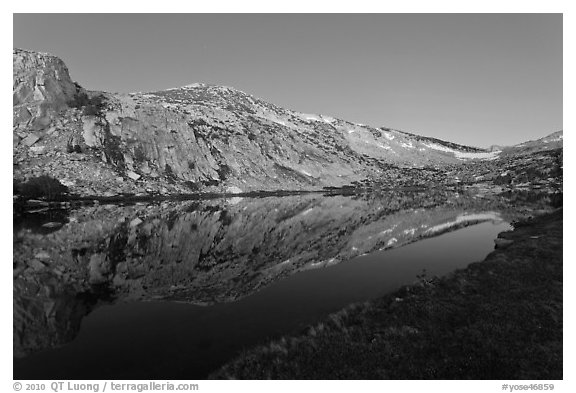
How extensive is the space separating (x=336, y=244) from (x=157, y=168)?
126 m

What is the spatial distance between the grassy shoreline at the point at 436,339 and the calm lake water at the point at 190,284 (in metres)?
3.05

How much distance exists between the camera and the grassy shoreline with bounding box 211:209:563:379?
14.5m

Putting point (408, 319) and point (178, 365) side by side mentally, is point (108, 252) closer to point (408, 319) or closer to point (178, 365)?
point (178, 365)

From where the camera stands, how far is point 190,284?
33.0m

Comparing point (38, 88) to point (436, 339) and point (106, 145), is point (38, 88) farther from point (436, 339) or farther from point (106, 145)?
point (436, 339)

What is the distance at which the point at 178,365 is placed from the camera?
17.6 m

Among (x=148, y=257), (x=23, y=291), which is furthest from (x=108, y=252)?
(x=23, y=291)

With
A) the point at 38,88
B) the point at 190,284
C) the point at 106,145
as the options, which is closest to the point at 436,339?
the point at 190,284

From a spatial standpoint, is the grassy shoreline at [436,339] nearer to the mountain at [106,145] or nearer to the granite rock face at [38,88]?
the mountain at [106,145]

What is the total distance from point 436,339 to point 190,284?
2347 cm

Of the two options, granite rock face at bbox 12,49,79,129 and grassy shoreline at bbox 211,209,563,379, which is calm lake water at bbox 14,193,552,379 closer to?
grassy shoreline at bbox 211,209,563,379

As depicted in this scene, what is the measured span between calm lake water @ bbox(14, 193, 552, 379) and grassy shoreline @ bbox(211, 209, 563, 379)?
3.05 m

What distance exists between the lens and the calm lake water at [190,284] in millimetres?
19188

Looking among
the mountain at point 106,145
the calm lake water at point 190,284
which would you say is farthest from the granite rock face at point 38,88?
the calm lake water at point 190,284
